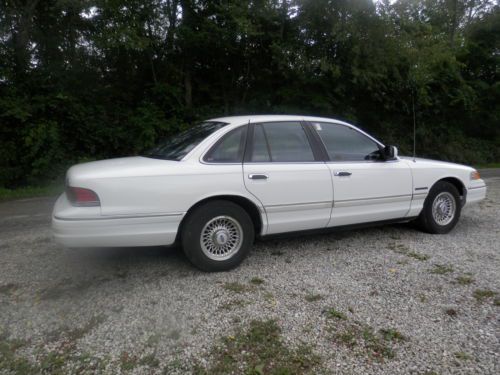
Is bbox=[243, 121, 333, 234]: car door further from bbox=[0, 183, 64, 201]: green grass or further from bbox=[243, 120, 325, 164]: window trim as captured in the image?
bbox=[0, 183, 64, 201]: green grass

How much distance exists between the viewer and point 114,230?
3246 mm

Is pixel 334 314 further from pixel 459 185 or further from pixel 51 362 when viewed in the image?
pixel 459 185

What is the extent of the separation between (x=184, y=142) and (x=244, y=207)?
0.97m

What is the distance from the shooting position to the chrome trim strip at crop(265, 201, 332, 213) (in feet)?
12.5

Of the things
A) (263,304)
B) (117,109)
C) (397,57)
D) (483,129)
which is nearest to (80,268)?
(263,304)

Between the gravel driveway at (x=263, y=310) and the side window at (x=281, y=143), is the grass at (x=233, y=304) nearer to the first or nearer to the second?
the gravel driveway at (x=263, y=310)

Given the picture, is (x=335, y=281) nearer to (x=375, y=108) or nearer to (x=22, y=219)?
(x=22, y=219)

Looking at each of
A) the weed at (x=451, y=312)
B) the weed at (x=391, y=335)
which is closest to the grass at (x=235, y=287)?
the weed at (x=391, y=335)

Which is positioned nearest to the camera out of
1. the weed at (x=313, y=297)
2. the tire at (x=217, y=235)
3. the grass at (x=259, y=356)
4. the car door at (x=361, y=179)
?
the grass at (x=259, y=356)

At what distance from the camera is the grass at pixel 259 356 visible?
2244mm

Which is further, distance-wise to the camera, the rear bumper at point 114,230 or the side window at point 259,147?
the side window at point 259,147

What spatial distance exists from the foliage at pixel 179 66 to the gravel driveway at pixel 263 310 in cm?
666

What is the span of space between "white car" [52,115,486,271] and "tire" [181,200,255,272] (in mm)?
10

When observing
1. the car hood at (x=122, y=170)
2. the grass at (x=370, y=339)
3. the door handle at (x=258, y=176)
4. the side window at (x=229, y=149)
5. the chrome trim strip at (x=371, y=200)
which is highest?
the side window at (x=229, y=149)
